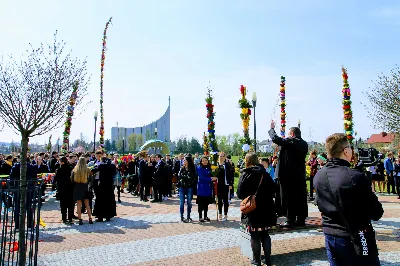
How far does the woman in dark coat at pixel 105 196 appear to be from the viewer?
10.8 m

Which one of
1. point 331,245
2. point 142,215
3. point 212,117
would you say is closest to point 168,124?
point 212,117

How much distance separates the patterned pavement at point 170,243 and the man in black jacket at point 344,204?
3.37m

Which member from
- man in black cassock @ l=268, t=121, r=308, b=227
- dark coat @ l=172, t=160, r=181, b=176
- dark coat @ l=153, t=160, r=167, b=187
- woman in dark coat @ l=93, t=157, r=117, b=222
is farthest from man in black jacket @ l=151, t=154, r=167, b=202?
man in black cassock @ l=268, t=121, r=308, b=227

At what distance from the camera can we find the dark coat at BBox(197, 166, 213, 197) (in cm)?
1048

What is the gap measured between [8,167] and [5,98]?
8.84m

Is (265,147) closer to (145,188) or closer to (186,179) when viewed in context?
(145,188)

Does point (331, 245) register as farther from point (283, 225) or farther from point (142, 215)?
point (142, 215)

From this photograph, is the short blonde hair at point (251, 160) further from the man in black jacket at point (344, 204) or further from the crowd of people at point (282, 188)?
the man in black jacket at point (344, 204)

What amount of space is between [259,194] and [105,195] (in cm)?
646

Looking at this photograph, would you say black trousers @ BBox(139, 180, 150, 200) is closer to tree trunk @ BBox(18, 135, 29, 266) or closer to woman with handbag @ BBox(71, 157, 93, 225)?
woman with handbag @ BBox(71, 157, 93, 225)

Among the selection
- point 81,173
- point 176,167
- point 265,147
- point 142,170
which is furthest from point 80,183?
point 265,147

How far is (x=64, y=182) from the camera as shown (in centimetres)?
1061

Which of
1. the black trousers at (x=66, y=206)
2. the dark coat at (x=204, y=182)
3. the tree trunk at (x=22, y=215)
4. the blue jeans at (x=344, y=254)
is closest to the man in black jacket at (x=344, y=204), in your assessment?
the blue jeans at (x=344, y=254)

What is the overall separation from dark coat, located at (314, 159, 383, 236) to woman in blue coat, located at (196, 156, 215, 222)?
738 centimetres
